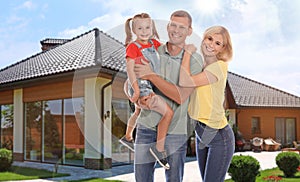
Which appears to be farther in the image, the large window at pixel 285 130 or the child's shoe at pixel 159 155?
the large window at pixel 285 130

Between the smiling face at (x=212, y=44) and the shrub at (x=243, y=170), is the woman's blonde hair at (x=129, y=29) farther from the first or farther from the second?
the shrub at (x=243, y=170)

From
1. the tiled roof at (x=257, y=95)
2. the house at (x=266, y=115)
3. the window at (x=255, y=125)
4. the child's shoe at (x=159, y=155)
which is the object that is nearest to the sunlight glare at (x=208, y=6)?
the child's shoe at (x=159, y=155)

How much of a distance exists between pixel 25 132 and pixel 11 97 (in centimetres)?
156

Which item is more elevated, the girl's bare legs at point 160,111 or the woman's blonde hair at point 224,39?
the woman's blonde hair at point 224,39

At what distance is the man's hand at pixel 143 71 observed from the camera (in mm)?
1437

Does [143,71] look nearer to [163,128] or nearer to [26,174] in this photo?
[163,128]

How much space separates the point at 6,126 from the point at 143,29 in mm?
12920

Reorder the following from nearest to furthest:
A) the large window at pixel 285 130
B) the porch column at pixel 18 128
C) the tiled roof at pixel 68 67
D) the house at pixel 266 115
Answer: the tiled roof at pixel 68 67, the porch column at pixel 18 128, the house at pixel 266 115, the large window at pixel 285 130

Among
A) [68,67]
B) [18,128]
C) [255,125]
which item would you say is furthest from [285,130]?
[68,67]

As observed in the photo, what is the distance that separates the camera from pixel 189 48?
1.54 meters

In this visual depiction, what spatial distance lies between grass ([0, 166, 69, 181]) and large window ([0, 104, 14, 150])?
9.57 feet

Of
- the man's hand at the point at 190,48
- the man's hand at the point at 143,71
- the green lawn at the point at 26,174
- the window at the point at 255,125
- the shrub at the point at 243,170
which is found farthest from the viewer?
the window at the point at 255,125

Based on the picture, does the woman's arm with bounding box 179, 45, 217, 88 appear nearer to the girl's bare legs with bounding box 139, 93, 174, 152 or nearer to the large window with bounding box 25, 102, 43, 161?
the girl's bare legs with bounding box 139, 93, 174, 152

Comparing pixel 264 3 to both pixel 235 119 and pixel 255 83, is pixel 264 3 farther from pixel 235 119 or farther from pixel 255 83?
pixel 255 83
